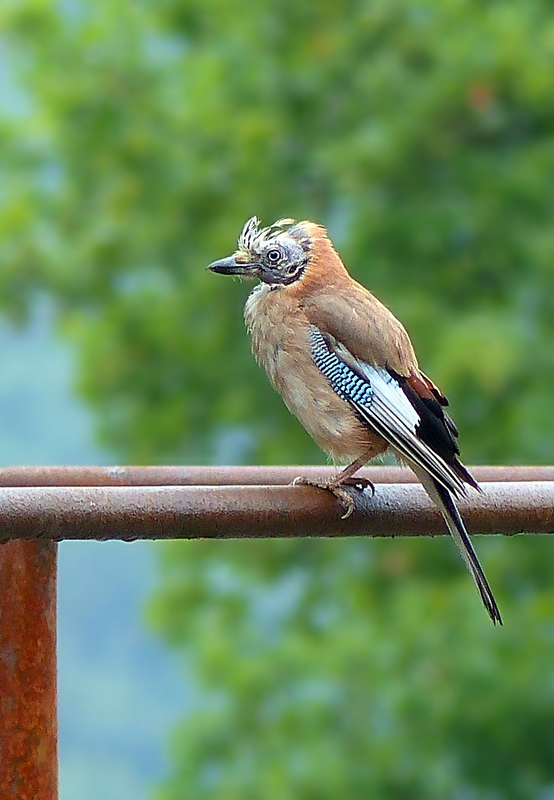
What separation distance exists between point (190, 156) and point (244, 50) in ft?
1.99

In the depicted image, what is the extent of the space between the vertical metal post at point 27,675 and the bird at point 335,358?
97 centimetres

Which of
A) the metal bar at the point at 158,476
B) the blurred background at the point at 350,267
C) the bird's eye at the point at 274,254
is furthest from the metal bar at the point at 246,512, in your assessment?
the blurred background at the point at 350,267

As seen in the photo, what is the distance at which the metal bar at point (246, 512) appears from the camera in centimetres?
172

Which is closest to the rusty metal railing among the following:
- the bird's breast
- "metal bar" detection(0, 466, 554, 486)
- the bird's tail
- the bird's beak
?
the bird's tail

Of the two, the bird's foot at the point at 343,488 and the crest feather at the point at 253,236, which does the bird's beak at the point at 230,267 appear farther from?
the bird's foot at the point at 343,488

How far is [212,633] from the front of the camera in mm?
6746

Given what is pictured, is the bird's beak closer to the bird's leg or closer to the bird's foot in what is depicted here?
the bird's leg

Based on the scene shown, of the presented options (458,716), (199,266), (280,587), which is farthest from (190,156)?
(458,716)

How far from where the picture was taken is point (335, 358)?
309 cm

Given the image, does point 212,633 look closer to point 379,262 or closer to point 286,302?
point 379,262

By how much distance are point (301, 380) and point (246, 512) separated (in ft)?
4.12

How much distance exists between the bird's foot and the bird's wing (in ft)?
0.45

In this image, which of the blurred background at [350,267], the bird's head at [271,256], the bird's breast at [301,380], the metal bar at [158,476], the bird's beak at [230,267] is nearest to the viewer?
the metal bar at [158,476]

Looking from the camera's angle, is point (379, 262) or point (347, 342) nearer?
point (347, 342)
